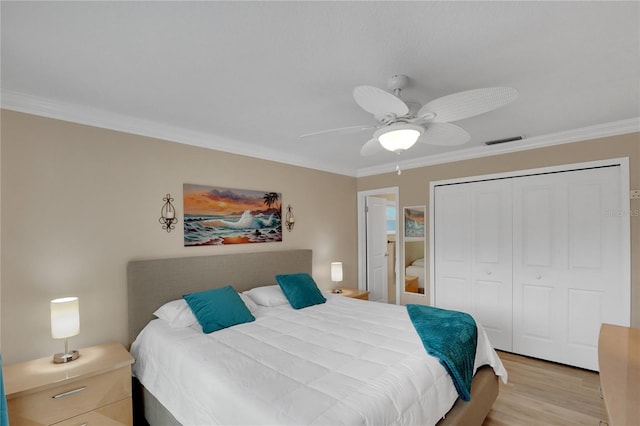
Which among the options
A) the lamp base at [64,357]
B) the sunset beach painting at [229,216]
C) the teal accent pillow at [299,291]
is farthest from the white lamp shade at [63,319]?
the teal accent pillow at [299,291]

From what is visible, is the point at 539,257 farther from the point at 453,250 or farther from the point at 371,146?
the point at 371,146

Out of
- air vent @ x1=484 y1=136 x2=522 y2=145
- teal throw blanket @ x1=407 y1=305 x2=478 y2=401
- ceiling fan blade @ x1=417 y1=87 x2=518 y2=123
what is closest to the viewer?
ceiling fan blade @ x1=417 y1=87 x2=518 y2=123

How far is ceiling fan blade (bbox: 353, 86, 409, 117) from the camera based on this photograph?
1.52 meters

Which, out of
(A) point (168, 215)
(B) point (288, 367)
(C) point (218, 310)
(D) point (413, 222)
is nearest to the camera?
(B) point (288, 367)

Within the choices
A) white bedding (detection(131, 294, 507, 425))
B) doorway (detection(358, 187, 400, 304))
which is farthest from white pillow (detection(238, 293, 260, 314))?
doorway (detection(358, 187, 400, 304))

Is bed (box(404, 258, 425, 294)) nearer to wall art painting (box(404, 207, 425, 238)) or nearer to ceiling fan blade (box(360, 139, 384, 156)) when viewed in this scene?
wall art painting (box(404, 207, 425, 238))

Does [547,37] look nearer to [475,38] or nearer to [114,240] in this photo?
[475,38]

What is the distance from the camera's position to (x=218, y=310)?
251 centimetres

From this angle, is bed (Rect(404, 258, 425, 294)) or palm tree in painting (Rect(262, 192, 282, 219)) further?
bed (Rect(404, 258, 425, 294))

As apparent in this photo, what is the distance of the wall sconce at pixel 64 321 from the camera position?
202cm

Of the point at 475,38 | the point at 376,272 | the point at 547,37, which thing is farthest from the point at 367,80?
the point at 376,272

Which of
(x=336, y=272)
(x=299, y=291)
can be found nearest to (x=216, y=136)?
(x=299, y=291)

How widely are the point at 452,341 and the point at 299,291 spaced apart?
1.60 metres

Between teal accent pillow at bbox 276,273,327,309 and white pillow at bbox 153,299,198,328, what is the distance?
3.17ft
